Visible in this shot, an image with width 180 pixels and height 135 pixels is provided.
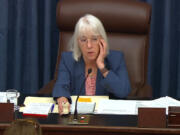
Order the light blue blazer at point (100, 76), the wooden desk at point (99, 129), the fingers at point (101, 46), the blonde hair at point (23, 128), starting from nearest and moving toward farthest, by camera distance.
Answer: the blonde hair at point (23, 128), the wooden desk at point (99, 129), the light blue blazer at point (100, 76), the fingers at point (101, 46)

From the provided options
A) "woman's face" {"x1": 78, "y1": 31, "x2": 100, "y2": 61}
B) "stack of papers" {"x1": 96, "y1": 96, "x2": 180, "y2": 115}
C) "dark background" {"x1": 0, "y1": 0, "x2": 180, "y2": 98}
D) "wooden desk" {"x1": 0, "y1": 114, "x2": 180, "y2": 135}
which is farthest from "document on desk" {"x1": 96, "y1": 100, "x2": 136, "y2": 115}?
"dark background" {"x1": 0, "y1": 0, "x2": 180, "y2": 98}

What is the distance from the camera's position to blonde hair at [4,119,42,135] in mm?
893

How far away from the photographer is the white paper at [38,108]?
198 centimetres

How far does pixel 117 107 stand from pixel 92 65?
627 millimetres

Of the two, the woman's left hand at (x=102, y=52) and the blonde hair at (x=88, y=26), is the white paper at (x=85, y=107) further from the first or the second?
the blonde hair at (x=88, y=26)

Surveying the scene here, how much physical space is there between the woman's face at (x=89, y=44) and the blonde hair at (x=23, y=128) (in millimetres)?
1631

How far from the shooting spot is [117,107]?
82.7 inches

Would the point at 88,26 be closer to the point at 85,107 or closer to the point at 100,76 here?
the point at 100,76

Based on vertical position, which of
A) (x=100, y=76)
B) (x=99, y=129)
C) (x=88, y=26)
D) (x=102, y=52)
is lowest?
(x=99, y=129)

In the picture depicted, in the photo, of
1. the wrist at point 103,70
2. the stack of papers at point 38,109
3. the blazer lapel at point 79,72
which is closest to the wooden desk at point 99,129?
the stack of papers at point 38,109

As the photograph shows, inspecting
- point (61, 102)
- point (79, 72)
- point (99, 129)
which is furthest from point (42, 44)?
point (99, 129)

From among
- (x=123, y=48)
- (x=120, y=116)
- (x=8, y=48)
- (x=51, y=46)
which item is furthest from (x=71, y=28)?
(x=120, y=116)

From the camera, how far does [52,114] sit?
78.2 inches

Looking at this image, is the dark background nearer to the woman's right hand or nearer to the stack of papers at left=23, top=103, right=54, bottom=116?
the woman's right hand
